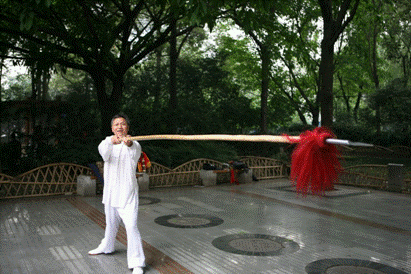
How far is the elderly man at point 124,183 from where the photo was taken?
16.9ft

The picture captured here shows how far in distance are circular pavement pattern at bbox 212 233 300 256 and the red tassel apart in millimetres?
3544

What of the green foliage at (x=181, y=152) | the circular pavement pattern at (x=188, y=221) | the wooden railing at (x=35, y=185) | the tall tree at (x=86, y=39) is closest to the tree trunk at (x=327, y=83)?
the green foliage at (x=181, y=152)

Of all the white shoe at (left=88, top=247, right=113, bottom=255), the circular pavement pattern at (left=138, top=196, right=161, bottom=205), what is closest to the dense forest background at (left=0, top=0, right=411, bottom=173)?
the circular pavement pattern at (left=138, top=196, right=161, bottom=205)

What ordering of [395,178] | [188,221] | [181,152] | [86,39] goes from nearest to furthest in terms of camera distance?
1. [188,221]
2. [395,178]
3. [86,39]
4. [181,152]

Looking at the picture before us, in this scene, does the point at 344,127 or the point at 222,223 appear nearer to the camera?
the point at 222,223

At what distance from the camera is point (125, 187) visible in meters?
5.20

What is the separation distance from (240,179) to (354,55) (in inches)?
Result: 725

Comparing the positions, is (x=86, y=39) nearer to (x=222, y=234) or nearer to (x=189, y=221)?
(x=189, y=221)

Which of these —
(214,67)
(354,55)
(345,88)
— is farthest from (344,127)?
(214,67)

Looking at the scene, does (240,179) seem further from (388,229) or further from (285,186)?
(388,229)

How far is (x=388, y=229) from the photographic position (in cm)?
806

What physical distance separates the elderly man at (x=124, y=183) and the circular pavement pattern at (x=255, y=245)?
173 cm

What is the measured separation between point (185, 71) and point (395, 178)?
16198 millimetres

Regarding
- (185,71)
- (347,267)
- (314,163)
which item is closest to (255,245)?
(347,267)
